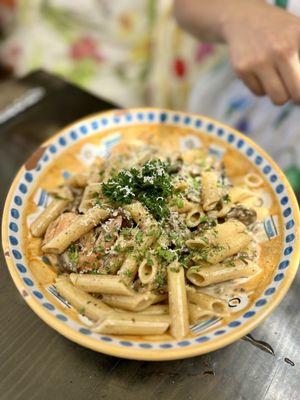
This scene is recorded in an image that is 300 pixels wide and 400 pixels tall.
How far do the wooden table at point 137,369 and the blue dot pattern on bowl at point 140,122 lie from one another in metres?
0.16

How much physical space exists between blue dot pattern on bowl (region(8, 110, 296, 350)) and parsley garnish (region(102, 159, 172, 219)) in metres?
0.28

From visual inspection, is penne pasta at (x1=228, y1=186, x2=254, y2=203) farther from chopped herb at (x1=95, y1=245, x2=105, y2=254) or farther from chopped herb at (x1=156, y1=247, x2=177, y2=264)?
chopped herb at (x1=95, y1=245, x2=105, y2=254)

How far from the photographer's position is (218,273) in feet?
3.79

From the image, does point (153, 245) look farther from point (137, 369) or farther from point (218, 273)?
point (137, 369)

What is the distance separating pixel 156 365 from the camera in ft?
3.68

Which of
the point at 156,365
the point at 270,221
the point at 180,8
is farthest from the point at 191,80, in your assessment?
the point at 156,365

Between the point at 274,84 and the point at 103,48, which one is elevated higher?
the point at 274,84

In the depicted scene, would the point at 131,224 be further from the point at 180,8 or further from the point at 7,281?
the point at 180,8

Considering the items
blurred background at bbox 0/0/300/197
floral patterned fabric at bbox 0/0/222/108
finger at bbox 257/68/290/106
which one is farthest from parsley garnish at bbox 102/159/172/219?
floral patterned fabric at bbox 0/0/222/108

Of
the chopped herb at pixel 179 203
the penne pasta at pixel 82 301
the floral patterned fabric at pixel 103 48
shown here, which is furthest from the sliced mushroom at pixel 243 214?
the floral patterned fabric at pixel 103 48

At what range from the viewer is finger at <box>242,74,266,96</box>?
1.57 meters

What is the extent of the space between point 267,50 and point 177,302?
93 centimetres

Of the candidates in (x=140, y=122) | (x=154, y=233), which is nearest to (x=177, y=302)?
(x=154, y=233)

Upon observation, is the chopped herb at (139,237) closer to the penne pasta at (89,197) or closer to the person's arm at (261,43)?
the penne pasta at (89,197)
